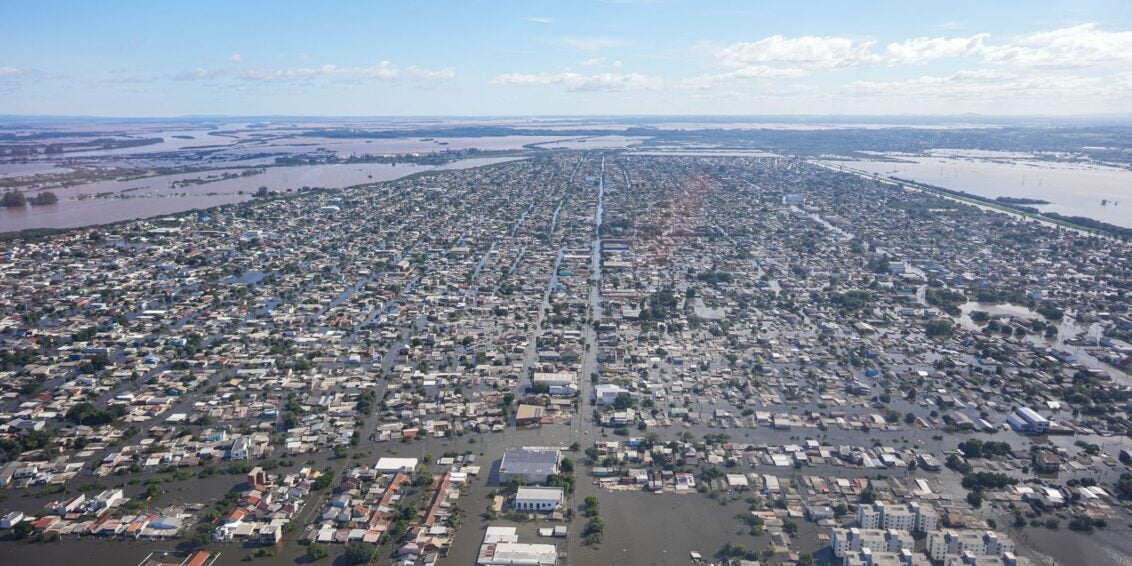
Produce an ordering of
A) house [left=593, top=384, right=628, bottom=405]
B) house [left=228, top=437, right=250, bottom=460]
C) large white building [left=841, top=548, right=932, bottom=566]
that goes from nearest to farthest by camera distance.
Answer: large white building [left=841, top=548, right=932, bottom=566] < house [left=228, top=437, right=250, bottom=460] < house [left=593, top=384, right=628, bottom=405]

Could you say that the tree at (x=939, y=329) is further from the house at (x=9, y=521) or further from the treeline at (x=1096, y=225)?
the house at (x=9, y=521)

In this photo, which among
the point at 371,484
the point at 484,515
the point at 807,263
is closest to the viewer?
the point at 484,515

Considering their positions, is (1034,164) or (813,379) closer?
(813,379)

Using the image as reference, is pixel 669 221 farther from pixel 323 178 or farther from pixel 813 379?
pixel 323 178

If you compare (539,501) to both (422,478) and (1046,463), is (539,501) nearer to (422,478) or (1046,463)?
(422,478)

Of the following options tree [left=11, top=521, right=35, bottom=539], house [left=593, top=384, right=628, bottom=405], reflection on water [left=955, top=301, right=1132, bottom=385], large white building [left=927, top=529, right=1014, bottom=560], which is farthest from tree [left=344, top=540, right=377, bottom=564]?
reflection on water [left=955, top=301, right=1132, bottom=385]

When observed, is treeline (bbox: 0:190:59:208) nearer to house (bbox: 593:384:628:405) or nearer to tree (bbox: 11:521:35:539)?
tree (bbox: 11:521:35:539)

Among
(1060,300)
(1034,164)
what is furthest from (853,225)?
(1034,164)

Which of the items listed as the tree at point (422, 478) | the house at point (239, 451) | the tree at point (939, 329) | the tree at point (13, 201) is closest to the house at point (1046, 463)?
the tree at point (939, 329)
